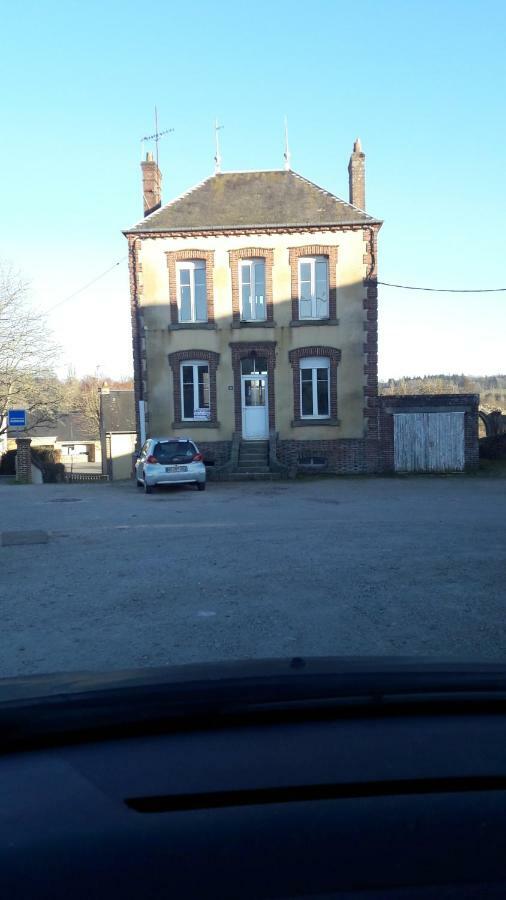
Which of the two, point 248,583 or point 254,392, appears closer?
point 248,583

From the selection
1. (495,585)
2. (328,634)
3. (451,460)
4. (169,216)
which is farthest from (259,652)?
(169,216)

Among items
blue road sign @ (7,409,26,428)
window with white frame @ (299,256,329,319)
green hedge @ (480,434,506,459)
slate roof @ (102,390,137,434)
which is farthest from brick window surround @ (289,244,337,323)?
slate roof @ (102,390,137,434)

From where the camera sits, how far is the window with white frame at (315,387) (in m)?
25.9

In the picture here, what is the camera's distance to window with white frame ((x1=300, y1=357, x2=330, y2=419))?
25.9 metres

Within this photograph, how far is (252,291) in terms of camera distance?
85.1 feet

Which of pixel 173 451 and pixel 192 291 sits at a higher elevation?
pixel 192 291

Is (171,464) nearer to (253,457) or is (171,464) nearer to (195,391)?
(253,457)

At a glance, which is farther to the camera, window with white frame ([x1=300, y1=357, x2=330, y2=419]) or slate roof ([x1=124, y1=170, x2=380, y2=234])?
window with white frame ([x1=300, y1=357, x2=330, y2=419])

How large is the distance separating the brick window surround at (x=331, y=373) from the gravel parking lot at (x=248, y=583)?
9.42 meters

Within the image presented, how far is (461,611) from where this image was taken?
7.16 meters

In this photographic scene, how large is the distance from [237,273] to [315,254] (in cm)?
271

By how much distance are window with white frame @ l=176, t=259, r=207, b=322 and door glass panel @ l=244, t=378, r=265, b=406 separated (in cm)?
270

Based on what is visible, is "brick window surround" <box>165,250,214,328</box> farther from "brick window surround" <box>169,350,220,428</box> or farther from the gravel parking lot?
the gravel parking lot

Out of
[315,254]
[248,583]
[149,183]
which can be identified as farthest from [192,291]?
[248,583]
